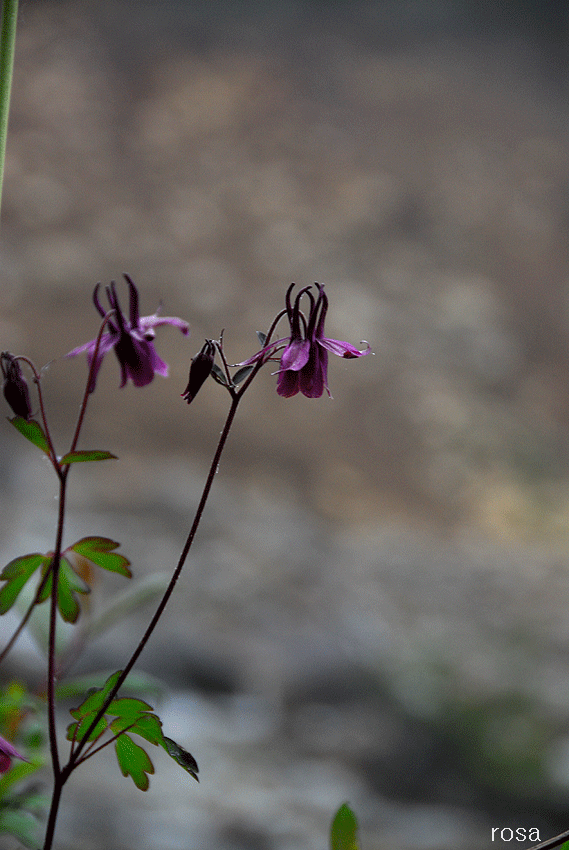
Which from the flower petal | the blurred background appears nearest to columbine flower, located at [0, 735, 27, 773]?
the flower petal

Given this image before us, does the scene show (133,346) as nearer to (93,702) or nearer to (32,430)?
(32,430)

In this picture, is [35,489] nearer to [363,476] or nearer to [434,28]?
[363,476]

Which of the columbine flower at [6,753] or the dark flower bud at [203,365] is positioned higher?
the dark flower bud at [203,365]

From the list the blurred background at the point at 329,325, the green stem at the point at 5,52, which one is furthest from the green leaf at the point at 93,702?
the blurred background at the point at 329,325

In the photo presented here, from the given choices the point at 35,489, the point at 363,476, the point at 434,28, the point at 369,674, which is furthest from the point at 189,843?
the point at 434,28

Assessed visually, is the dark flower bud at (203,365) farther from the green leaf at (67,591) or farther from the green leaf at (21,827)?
the green leaf at (21,827)

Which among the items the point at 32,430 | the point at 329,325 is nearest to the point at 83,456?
the point at 32,430

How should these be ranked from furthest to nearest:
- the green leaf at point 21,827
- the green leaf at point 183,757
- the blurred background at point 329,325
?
1. the blurred background at point 329,325
2. the green leaf at point 21,827
3. the green leaf at point 183,757
